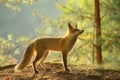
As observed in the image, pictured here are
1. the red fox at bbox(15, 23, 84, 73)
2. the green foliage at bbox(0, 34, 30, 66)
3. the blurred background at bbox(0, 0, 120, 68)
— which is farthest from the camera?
the green foliage at bbox(0, 34, 30, 66)

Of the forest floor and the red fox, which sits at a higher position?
the red fox

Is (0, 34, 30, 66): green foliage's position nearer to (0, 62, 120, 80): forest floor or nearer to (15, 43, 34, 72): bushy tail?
(0, 62, 120, 80): forest floor

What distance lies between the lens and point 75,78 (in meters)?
4.60

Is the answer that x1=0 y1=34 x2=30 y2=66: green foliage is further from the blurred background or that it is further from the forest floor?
the forest floor

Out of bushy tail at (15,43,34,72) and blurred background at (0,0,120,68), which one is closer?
bushy tail at (15,43,34,72)

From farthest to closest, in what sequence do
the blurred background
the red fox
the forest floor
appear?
the blurred background, the red fox, the forest floor

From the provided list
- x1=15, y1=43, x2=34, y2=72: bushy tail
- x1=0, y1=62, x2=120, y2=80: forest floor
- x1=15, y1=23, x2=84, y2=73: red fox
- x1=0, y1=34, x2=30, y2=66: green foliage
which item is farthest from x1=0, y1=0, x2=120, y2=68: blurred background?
x1=15, y1=43, x2=34, y2=72: bushy tail

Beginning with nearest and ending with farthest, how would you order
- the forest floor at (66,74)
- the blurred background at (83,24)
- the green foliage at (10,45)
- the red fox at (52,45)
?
the forest floor at (66,74), the red fox at (52,45), the blurred background at (83,24), the green foliage at (10,45)

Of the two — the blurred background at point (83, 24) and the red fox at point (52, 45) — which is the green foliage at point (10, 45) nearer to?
the blurred background at point (83, 24)

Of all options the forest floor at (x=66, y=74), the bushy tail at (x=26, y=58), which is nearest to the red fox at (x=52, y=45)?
the bushy tail at (x=26, y=58)

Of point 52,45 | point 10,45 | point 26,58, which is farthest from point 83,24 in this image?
point 26,58

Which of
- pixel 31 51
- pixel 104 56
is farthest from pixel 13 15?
pixel 31 51

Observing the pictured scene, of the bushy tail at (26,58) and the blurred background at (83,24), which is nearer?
the bushy tail at (26,58)

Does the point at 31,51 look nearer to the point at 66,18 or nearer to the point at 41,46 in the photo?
the point at 41,46
